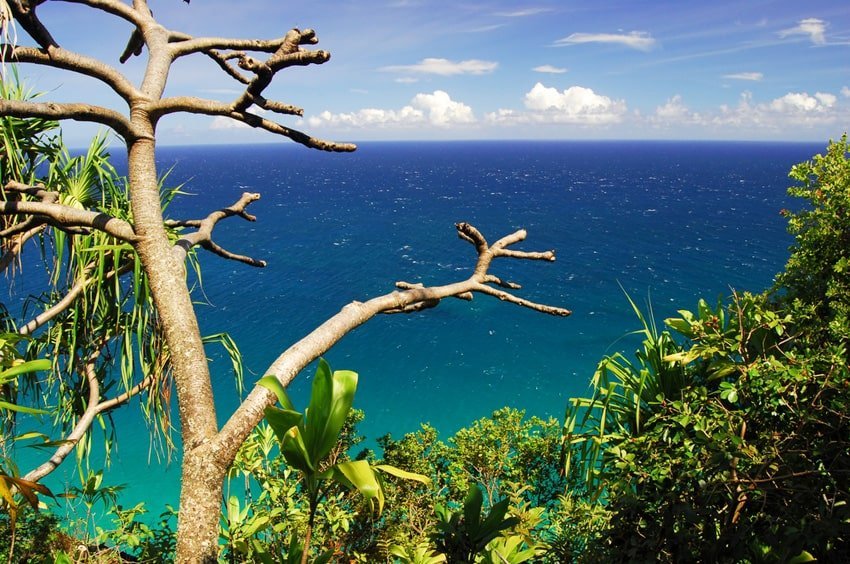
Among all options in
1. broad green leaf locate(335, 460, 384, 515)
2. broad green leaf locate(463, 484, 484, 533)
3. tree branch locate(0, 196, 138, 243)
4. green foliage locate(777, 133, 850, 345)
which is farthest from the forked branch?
green foliage locate(777, 133, 850, 345)

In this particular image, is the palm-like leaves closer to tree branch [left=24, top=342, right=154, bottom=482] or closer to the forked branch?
the forked branch

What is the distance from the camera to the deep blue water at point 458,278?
1631 cm

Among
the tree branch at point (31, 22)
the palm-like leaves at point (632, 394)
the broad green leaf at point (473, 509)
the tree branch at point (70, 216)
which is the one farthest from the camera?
the palm-like leaves at point (632, 394)

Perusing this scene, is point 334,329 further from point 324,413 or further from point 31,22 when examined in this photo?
point 31,22

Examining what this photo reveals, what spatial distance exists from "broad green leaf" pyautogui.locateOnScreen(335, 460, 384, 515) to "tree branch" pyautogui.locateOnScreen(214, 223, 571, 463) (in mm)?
520

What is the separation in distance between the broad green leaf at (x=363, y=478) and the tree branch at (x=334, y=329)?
52 cm

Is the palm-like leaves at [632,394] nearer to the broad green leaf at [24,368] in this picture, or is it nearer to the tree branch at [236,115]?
the tree branch at [236,115]

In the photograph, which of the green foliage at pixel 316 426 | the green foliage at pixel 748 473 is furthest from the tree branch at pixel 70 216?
the green foliage at pixel 748 473

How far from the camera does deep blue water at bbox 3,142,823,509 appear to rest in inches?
642

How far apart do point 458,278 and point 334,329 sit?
2356 cm

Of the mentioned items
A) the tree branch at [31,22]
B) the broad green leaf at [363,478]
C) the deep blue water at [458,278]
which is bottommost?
the deep blue water at [458,278]

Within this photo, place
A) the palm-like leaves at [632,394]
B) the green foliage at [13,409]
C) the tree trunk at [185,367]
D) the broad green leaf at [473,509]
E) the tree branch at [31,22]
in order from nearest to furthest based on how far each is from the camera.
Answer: the green foliage at [13,409] < the tree trunk at [185,367] < the tree branch at [31,22] < the broad green leaf at [473,509] < the palm-like leaves at [632,394]

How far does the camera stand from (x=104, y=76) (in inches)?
78.3

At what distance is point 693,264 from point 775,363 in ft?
95.9
